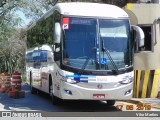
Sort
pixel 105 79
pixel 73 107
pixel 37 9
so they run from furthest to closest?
pixel 37 9, pixel 73 107, pixel 105 79

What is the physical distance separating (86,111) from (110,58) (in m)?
2.12

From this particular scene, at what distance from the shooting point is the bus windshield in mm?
13531

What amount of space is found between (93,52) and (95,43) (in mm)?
332

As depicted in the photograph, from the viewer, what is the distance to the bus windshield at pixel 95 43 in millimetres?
13531

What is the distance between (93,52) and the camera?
1359cm

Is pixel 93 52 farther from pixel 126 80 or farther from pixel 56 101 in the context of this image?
pixel 56 101

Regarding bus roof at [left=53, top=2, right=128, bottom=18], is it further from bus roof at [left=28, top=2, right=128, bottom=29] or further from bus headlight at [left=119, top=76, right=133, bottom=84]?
bus headlight at [left=119, top=76, right=133, bottom=84]

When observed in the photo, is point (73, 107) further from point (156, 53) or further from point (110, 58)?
point (156, 53)

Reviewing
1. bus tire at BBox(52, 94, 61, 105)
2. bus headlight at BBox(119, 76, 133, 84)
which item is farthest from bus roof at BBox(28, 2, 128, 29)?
bus tire at BBox(52, 94, 61, 105)

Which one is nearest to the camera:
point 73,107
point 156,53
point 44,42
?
point 73,107

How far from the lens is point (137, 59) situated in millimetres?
18938

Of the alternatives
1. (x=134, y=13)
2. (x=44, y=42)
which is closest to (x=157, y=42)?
(x=134, y=13)

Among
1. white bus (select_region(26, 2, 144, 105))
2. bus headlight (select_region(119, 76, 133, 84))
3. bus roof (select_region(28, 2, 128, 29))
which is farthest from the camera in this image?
bus roof (select_region(28, 2, 128, 29))

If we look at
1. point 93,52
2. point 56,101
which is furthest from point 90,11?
point 56,101
